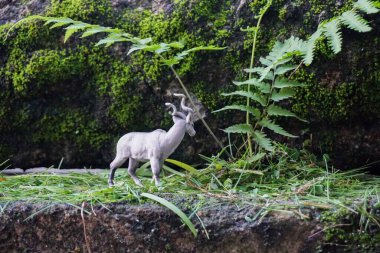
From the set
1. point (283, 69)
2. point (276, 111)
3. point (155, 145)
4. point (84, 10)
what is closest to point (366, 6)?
point (283, 69)

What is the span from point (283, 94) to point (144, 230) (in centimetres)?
88

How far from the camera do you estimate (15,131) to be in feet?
9.42

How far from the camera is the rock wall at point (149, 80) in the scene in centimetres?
247

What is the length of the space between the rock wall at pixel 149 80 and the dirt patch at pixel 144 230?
2.78 feet

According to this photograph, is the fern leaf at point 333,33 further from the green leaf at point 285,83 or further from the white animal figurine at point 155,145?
the white animal figurine at point 155,145

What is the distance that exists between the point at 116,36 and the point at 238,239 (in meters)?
1.05

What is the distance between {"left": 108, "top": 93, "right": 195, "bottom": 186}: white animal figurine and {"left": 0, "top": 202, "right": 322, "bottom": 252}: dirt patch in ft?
1.07

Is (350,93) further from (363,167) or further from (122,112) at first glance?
(122,112)

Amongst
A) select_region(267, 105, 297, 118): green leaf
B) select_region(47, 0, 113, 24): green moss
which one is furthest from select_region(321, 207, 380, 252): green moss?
select_region(47, 0, 113, 24): green moss

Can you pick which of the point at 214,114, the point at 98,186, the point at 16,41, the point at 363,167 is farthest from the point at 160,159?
the point at 16,41

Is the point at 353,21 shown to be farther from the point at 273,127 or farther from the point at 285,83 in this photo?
the point at 273,127

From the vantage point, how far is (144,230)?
1.83m

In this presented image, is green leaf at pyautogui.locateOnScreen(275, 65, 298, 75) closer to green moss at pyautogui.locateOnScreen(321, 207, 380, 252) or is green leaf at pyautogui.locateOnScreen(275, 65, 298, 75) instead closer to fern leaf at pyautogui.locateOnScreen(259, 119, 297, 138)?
fern leaf at pyautogui.locateOnScreen(259, 119, 297, 138)

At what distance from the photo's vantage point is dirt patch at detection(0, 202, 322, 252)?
1.72 meters
